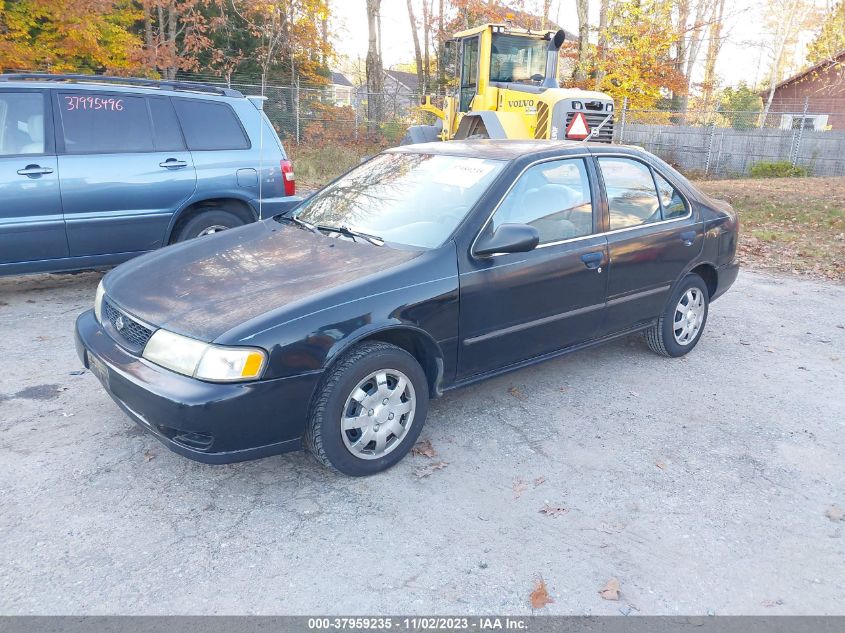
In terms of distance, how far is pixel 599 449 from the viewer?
12.9ft

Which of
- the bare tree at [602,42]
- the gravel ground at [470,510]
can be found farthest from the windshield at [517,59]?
the bare tree at [602,42]

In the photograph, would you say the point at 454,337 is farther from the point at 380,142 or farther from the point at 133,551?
the point at 380,142

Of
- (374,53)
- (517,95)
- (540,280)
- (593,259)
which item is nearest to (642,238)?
(593,259)

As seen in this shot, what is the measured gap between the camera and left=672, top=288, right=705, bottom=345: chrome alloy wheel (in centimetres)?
529

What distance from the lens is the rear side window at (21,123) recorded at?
18.4ft

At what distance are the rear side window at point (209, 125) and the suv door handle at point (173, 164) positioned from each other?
0.21 metres

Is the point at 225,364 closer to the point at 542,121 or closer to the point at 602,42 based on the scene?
the point at 542,121

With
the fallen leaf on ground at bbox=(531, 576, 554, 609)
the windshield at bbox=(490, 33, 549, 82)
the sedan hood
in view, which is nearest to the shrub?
the windshield at bbox=(490, 33, 549, 82)

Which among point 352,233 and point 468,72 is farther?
point 468,72

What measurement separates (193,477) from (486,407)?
6.17 ft

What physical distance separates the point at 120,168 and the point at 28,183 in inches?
28.8

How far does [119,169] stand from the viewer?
235 inches

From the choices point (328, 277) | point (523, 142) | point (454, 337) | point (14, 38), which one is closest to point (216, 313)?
point (328, 277)
